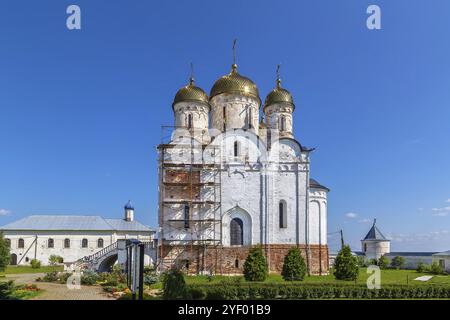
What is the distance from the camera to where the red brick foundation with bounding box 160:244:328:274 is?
84.4 feet

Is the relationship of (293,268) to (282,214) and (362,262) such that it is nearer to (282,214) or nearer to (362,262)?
(282,214)

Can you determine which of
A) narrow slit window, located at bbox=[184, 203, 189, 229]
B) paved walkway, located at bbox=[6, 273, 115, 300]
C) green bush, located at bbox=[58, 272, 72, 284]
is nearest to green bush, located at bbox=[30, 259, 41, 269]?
green bush, located at bbox=[58, 272, 72, 284]

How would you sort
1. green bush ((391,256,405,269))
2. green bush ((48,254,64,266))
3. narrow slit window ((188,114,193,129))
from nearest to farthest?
1. narrow slit window ((188,114,193,129))
2. green bush ((48,254,64,266))
3. green bush ((391,256,405,269))

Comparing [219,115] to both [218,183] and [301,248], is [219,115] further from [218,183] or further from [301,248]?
[301,248]

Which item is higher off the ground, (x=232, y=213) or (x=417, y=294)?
(x=232, y=213)

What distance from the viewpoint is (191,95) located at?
2916 cm

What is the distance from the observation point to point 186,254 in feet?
84.8

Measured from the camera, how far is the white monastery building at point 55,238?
38.9 meters

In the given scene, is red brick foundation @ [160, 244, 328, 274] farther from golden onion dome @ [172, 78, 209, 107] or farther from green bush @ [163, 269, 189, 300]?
green bush @ [163, 269, 189, 300]

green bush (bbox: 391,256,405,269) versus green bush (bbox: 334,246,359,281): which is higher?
green bush (bbox: 334,246,359,281)

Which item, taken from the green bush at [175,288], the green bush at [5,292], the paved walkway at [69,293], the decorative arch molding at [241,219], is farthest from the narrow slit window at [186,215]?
the green bush at [175,288]

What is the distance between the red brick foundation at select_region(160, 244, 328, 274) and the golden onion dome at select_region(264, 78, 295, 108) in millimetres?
12424
